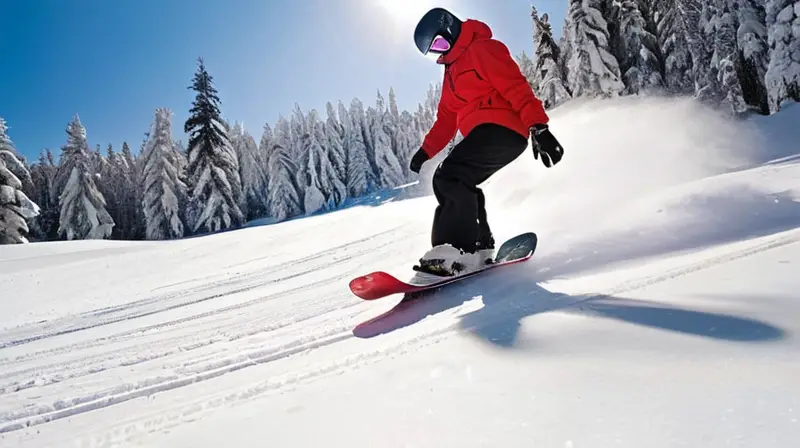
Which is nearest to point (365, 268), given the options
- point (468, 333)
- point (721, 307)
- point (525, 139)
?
point (525, 139)

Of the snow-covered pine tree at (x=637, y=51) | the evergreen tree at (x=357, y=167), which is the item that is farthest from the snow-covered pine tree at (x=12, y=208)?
the evergreen tree at (x=357, y=167)

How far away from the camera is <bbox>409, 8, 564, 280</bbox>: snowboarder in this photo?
9.35ft

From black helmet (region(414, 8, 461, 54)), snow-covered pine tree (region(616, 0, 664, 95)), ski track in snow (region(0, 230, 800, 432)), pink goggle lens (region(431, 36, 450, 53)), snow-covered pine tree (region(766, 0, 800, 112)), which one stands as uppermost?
snow-covered pine tree (region(616, 0, 664, 95))

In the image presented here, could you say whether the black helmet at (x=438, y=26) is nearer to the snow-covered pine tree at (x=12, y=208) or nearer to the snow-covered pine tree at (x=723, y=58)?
the snow-covered pine tree at (x=723, y=58)

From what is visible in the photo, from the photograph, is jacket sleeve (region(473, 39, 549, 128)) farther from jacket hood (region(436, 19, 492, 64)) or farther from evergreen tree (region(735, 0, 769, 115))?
evergreen tree (region(735, 0, 769, 115))

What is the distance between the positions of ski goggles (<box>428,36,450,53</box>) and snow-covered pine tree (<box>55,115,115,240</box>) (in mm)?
36991

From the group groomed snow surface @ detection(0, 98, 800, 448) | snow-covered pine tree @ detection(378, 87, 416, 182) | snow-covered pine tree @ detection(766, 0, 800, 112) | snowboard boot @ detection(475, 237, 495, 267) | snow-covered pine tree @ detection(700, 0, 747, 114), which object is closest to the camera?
groomed snow surface @ detection(0, 98, 800, 448)

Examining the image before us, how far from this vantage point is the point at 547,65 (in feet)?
90.8

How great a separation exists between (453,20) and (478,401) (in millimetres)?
2741

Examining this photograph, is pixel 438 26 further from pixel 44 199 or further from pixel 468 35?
pixel 44 199

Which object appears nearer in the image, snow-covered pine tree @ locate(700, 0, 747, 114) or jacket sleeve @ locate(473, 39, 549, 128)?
jacket sleeve @ locate(473, 39, 549, 128)

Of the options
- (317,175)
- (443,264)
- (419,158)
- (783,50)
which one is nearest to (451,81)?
(419,158)

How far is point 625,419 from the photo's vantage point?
865mm

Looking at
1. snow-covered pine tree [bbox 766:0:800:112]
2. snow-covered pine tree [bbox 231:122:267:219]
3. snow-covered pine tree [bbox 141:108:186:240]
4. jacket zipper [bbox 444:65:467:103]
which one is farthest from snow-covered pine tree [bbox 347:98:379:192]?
jacket zipper [bbox 444:65:467:103]
